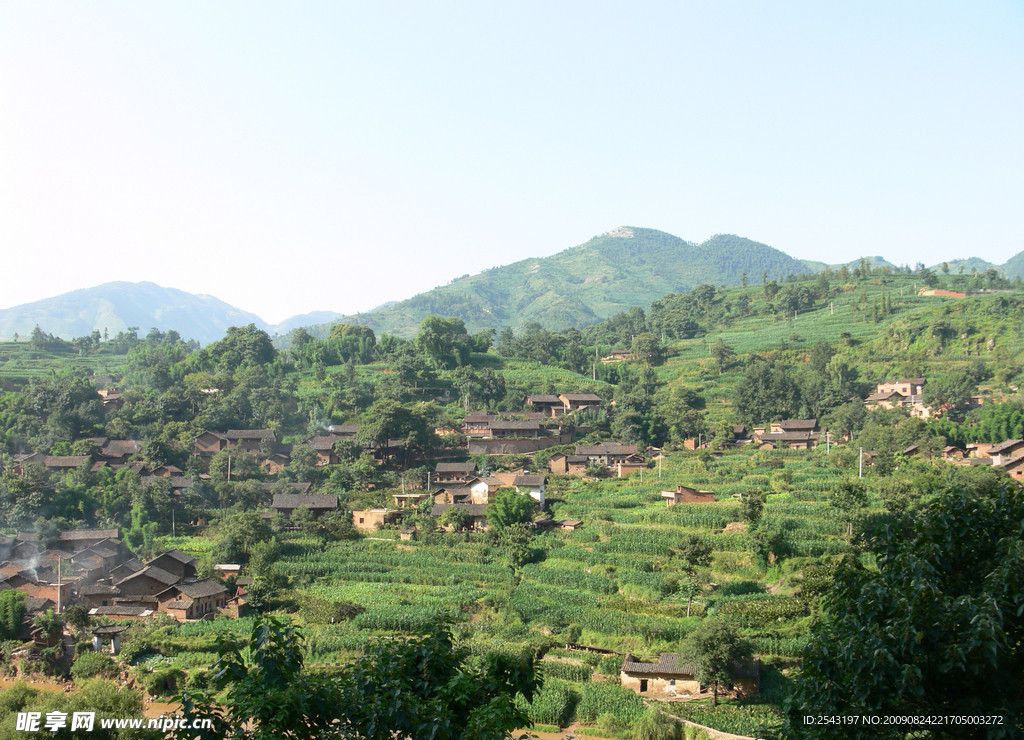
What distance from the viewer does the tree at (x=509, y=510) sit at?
29594 millimetres

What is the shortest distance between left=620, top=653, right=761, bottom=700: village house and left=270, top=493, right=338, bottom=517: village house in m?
16.9

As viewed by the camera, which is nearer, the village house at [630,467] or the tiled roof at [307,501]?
the tiled roof at [307,501]

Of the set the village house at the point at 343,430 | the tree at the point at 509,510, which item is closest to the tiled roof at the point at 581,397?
the village house at the point at 343,430

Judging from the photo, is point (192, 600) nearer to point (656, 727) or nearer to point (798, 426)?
point (656, 727)

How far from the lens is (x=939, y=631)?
5.66 m

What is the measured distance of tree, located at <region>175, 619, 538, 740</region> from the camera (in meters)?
5.90

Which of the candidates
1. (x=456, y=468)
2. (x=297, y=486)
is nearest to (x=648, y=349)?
(x=456, y=468)

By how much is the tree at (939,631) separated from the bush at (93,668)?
63.7ft

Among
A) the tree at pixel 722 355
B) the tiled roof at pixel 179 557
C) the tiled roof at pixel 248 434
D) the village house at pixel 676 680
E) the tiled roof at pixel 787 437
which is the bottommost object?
the village house at pixel 676 680

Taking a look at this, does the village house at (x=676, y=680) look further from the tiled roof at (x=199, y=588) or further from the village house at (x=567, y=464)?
the village house at (x=567, y=464)

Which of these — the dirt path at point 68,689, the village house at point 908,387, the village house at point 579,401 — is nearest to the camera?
the dirt path at point 68,689

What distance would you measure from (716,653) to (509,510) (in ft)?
41.0

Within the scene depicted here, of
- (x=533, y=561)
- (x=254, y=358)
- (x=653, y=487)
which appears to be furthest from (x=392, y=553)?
(x=254, y=358)

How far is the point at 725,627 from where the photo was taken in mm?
18609
